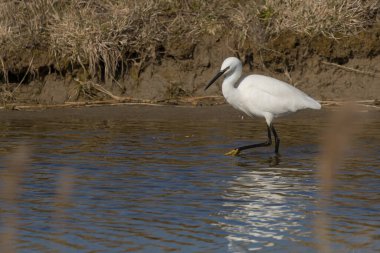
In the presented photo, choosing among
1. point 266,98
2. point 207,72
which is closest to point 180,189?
point 266,98

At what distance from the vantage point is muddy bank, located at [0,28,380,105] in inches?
464

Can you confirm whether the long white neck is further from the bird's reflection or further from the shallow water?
the bird's reflection

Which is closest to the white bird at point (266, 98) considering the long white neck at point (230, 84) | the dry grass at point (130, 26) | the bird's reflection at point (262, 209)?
the long white neck at point (230, 84)

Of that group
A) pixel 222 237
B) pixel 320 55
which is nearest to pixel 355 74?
pixel 320 55

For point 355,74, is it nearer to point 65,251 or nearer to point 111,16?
point 111,16

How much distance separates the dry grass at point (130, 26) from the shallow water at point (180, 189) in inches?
45.6

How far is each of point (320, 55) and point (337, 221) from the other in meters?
6.74

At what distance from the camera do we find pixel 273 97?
29.6ft

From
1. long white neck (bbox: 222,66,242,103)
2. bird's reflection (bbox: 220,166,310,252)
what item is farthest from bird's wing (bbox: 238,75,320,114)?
bird's reflection (bbox: 220,166,310,252)

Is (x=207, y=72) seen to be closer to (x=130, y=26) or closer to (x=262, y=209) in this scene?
(x=130, y=26)

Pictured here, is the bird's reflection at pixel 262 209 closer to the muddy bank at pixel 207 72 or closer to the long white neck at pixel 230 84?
the long white neck at pixel 230 84

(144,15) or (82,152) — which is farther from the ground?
(144,15)

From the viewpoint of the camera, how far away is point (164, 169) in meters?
7.55

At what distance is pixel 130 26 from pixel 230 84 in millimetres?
2897
